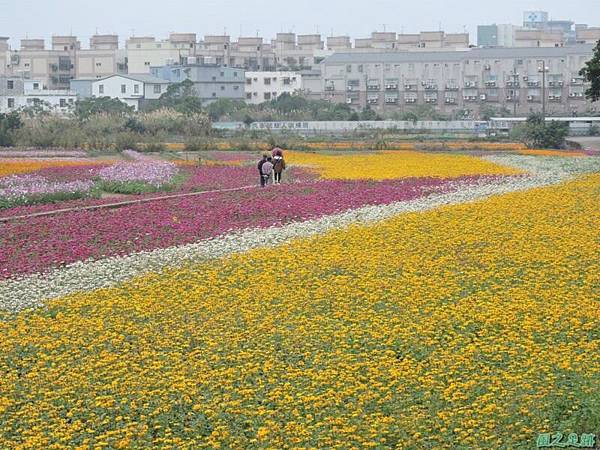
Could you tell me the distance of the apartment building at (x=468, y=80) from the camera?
94000 mm

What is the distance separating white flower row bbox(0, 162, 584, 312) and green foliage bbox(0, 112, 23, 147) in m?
29.6

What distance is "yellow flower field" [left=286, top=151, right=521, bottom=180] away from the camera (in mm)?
30281

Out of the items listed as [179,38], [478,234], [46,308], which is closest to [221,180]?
[478,234]

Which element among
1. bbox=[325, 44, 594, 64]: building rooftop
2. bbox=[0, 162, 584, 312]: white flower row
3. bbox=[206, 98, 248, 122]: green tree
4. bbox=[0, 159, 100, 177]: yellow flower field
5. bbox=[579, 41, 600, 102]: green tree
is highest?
bbox=[325, 44, 594, 64]: building rooftop

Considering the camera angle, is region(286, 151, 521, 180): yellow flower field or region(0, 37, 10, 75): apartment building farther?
region(0, 37, 10, 75): apartment building

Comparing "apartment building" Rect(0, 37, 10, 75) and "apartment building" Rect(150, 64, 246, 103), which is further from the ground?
"apartment building" Rect(0, 37, 10, 75)

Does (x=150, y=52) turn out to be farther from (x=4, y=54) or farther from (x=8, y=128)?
(x=8, y=128)

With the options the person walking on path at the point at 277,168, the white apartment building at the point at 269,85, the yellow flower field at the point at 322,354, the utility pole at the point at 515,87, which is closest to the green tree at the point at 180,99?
the white apartment building at the point at 269,85

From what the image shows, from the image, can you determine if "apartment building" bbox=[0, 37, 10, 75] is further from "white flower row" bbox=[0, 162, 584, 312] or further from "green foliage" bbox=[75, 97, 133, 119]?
"white flower row" bbox=[0, 162, 584, 312]

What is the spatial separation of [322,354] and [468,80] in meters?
87.7

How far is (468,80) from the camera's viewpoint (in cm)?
9625

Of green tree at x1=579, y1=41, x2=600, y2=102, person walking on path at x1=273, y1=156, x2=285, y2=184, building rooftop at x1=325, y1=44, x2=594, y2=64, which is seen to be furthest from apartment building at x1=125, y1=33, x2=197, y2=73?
person walking on path at x1=273, y1=156, x2=285, y2=184

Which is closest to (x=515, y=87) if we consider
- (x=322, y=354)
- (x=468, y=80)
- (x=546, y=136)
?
(x=468, y=80)

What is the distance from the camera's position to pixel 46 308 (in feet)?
41.5
